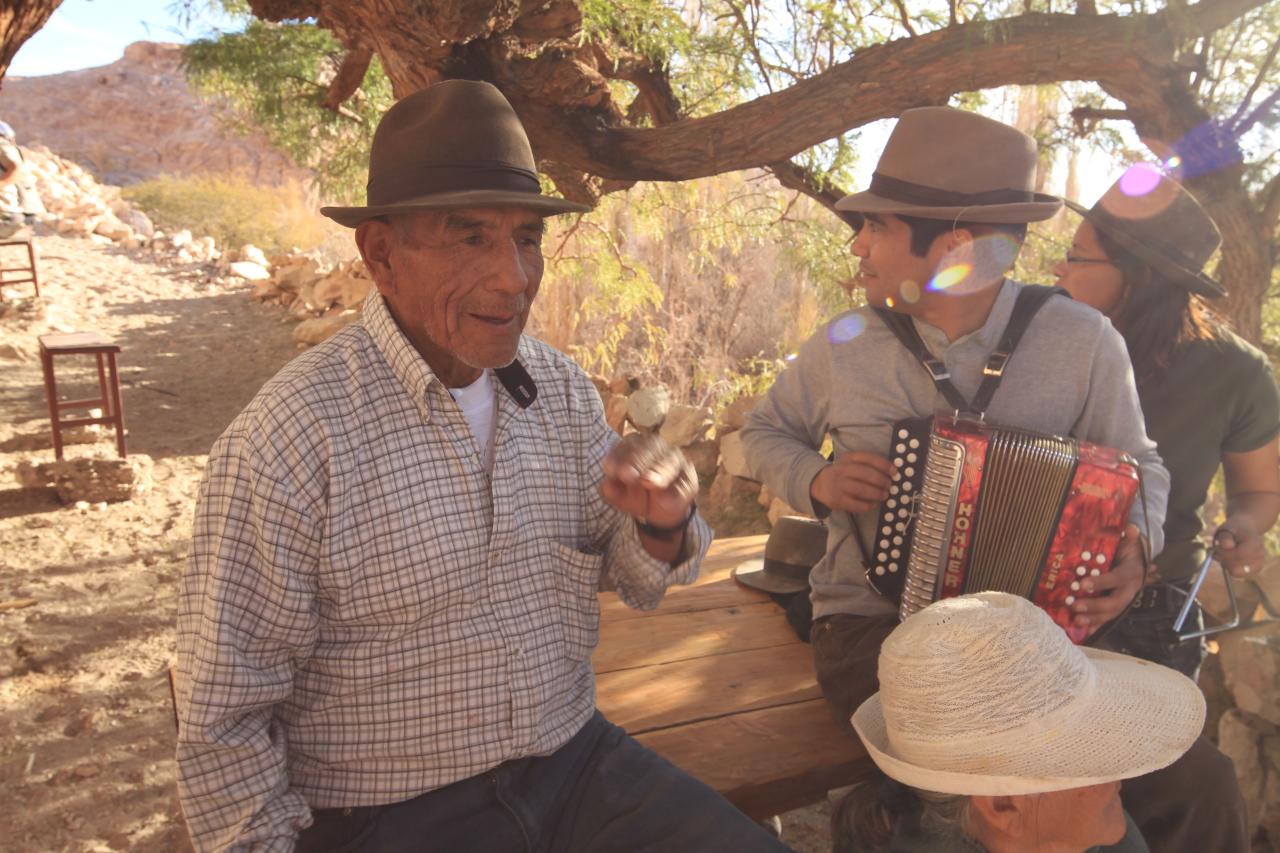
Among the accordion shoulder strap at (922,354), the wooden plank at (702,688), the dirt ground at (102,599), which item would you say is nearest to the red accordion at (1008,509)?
the accordion shoulder strap at (922,354)

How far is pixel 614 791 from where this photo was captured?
196cm

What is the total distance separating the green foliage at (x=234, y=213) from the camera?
19734mm

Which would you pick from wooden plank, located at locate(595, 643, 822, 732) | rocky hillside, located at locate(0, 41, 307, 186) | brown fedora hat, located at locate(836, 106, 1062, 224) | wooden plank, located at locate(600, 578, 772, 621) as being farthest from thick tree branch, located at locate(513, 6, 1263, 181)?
rocky hillside, located at locate(0, 41, 307, 186)

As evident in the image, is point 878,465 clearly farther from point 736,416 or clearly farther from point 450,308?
point 736,416

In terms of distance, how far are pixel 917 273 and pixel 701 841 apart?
1.46 metres

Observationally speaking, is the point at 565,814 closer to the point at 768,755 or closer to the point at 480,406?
the point at 768,755

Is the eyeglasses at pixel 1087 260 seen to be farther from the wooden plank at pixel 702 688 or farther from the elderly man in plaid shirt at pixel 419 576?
the elderly man in plaid shirt at pixel 419 576

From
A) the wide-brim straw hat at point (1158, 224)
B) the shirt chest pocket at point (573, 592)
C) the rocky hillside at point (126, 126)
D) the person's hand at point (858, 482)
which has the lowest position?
the shirt chest pocket at point (573, 592)

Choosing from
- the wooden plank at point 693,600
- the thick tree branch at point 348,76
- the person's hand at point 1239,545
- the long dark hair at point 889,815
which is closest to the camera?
the long dark hair at point 889,815

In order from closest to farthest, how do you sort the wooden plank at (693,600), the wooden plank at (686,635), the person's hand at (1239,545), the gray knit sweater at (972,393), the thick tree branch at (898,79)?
the gray knit sweater at (972,393), the person's hand at (1239,545), the wooden plank at (686,635), the wooden plank at (693,600), the thick tree branch at (898,79)

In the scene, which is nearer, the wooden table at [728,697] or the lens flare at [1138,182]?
the wooden table at [728,697]

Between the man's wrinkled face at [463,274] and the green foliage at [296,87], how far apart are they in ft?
14.7

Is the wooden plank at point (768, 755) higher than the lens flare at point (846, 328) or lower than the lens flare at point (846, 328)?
lower

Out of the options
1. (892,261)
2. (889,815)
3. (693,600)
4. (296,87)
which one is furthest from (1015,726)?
(296,87)
